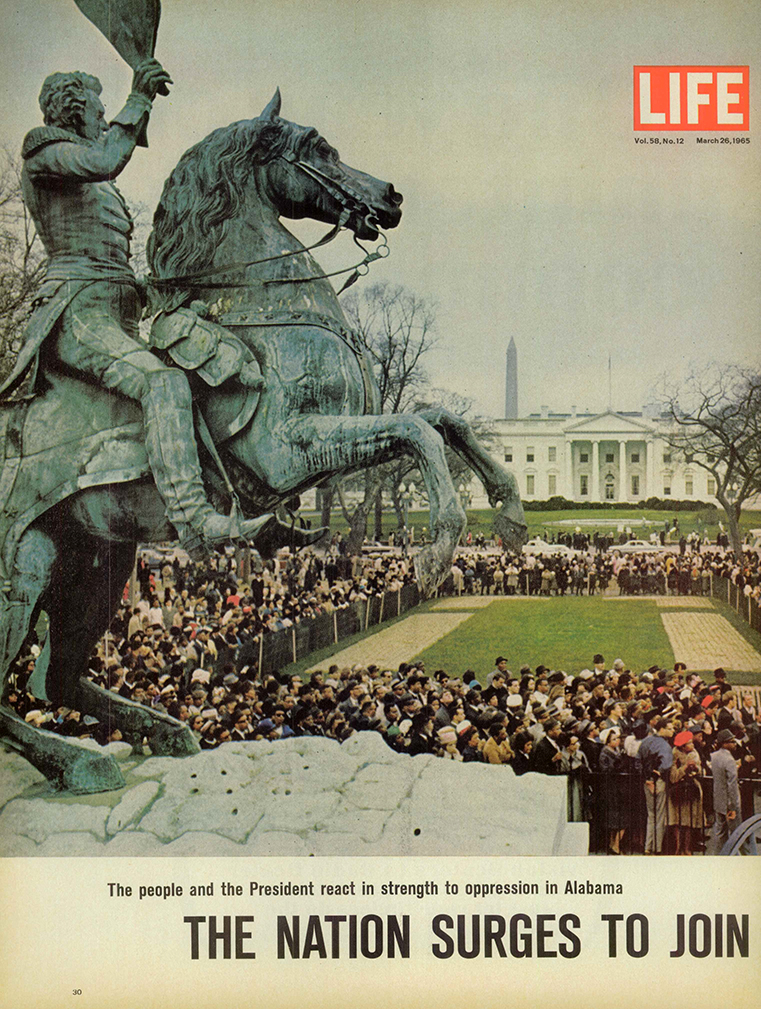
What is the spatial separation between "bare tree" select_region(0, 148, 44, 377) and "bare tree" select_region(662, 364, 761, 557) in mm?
4165

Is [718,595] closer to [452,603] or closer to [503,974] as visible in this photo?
[452,603]

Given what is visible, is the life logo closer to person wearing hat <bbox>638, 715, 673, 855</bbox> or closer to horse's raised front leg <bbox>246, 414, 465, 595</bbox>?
horse's raised front leg <bbox>246, 414, 465, 595</bbox>

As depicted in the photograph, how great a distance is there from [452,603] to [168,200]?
114 inches

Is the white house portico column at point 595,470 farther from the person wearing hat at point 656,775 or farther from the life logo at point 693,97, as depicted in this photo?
the life logo at point 693,97

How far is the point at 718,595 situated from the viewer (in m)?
6.15

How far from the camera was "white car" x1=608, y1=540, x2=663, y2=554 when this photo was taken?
6.32 m

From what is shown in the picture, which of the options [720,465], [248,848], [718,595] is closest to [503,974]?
[248,848]

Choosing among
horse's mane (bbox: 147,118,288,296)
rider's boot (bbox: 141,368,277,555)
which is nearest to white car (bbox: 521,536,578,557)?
rider's boot (bbox: 141,368,277,555)

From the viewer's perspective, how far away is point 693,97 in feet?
19.2

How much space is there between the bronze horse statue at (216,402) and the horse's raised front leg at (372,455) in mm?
16

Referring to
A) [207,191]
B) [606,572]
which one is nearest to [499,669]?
[606,572]

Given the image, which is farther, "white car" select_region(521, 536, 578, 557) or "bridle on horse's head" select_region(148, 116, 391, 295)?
"white car" select_region(521, 536, 578, 557)

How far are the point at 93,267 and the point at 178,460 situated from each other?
1.26 meters

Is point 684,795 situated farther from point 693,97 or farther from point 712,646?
point 693,97
